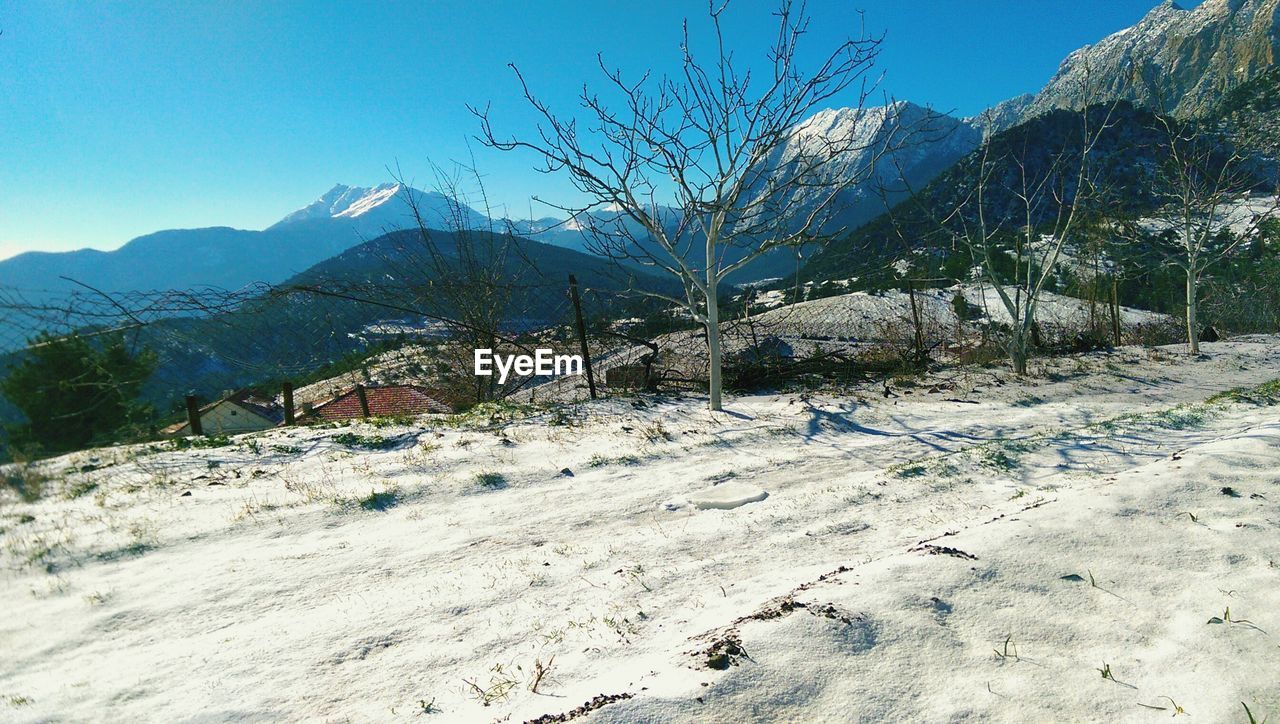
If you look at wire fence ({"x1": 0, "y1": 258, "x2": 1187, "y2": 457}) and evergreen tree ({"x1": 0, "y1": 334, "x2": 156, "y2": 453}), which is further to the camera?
wire fence ({"x1": 0, "y1": 258, "x2": 1187, "y2": 457})

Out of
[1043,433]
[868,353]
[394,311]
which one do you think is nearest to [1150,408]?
[1043,433]

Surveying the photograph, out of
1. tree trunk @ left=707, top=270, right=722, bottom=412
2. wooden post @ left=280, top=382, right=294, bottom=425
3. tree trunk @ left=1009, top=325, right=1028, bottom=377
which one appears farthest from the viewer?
tree trunk @ left=1009, top=325, right=1028, bottom=377

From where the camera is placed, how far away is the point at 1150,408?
290 inches

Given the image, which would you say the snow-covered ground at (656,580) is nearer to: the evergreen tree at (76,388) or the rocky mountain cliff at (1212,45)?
the evergreen tree at (76,388)

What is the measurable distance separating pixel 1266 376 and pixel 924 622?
41.4ft

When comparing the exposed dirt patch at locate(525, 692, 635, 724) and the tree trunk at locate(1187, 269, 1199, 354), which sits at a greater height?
the tree trunk at locate(1187, 269, 1199, 354)

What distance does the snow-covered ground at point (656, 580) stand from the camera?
2084 mm

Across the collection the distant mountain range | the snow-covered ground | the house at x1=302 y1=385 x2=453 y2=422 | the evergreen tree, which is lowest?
the snow-covered ground

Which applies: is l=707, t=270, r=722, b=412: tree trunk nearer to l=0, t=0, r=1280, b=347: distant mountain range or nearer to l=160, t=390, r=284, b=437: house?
l=0, t=0, r=1280, b=347: distant mountain range

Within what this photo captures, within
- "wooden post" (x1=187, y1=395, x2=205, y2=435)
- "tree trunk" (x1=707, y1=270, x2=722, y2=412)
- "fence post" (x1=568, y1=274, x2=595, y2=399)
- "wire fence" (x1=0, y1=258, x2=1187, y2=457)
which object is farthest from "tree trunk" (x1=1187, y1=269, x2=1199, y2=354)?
"wooden post" (x1=187, y1=395, x2=205, y2=435)

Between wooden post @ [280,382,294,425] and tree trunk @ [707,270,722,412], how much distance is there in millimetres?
6885

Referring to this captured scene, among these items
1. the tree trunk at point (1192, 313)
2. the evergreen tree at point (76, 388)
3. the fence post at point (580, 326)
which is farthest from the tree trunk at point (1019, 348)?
the evergreen tree at point (76, 388)

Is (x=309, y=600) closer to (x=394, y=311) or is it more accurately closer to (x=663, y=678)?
(x=663, y=678)

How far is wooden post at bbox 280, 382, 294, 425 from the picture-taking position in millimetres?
9211
